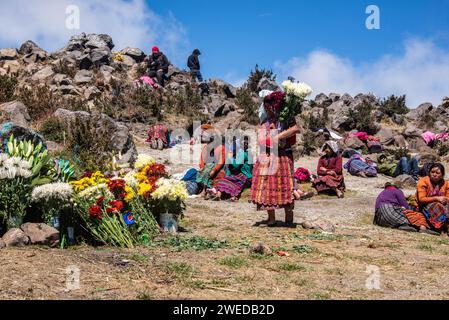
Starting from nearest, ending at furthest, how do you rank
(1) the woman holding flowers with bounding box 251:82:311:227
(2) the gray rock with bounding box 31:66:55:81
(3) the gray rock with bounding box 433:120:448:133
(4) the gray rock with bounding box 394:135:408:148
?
(1) the woman holding flowers with bounding box 251:82:311:227 → (4) the gray rock with bounding box 394:135:408:148 → (3) the gray rock with bounding box 433:120:448:133 → (2) the gray rock with bounding box 31:66:55:81

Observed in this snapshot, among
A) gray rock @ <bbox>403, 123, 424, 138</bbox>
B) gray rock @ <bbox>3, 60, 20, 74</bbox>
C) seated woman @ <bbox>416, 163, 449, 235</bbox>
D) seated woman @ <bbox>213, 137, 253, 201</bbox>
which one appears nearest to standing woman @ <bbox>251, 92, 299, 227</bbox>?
seated woman @ <bbox>416, 163, 449, 235</bbox>

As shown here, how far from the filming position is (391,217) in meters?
7.09

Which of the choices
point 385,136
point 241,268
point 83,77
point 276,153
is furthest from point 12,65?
point 241,268

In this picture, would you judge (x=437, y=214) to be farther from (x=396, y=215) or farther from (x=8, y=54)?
(x=8, y=54)

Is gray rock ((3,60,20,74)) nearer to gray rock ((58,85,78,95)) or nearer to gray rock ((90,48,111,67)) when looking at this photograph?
gray rock ((90,48,111,67))

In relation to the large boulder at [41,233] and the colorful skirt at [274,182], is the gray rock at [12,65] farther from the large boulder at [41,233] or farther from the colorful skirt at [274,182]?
the large boulder at [41,233]

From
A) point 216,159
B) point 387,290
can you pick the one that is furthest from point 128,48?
point 387,290

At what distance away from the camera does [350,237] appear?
→ 18.6ft

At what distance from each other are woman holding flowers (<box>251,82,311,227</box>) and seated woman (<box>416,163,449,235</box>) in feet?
7.01

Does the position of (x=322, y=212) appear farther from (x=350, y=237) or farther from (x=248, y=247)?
(x=248, y=247)

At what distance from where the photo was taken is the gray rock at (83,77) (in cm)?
2322

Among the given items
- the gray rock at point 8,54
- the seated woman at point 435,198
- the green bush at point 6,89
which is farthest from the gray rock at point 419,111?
the gray rock at point 8,54

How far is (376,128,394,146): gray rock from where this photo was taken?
63.9ft

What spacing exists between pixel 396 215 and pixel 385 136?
1377cm
